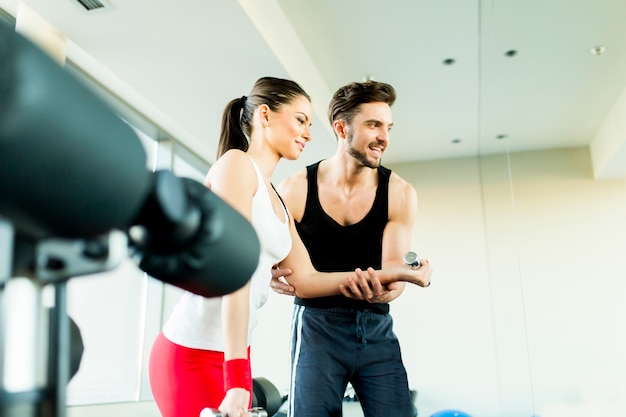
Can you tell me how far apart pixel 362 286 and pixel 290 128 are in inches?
16.8

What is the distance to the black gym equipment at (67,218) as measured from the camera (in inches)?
9.1

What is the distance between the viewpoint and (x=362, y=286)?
1.46 metres

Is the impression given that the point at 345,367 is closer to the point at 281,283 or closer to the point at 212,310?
the point at 281,283

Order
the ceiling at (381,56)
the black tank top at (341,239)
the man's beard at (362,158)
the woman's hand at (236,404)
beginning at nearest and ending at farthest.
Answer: the woman's hand at (236,404)
the black tank top at (341,239)
the man's beard at (362,158)
the ceiling at (381,56)

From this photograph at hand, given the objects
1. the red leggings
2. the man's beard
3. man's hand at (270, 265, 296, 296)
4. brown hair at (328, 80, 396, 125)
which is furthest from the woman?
brown hair at (328, 80, 396, 125)

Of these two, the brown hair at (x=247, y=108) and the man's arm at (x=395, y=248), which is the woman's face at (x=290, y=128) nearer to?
the brown hair at (x=247, y=108)

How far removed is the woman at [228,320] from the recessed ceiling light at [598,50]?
241 cm

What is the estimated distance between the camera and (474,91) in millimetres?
4281

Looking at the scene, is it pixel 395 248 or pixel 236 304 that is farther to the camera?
pixel 395 248

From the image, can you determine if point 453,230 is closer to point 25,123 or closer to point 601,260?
point 601,260

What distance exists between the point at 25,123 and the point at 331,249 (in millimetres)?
1469

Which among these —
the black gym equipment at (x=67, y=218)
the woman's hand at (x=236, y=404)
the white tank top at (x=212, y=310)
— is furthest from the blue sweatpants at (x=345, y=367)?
the black gym equipment at (x=67, y=218)

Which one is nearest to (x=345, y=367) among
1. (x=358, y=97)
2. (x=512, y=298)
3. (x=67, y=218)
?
(x=358, y=97)

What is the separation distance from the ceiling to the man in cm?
121
